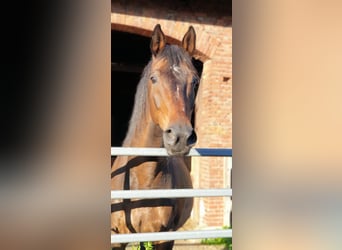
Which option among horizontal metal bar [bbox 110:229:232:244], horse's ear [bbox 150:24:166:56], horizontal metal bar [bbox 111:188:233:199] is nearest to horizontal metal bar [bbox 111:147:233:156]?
horizontal metal bar [bbox 111:188:233:199]

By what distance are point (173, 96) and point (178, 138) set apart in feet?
0.49

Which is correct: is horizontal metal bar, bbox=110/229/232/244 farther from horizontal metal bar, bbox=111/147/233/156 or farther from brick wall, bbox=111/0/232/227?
brick wall, bbox=111/0/232/227

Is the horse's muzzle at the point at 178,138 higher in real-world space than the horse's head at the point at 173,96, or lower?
lower

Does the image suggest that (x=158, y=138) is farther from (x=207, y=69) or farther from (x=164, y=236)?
(x=207, y=69)

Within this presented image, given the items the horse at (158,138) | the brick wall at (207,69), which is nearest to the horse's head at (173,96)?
the horse at (158,138)

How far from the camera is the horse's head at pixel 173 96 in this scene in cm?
120

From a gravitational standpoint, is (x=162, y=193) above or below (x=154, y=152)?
below

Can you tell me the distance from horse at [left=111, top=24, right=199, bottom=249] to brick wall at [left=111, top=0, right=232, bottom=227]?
57cm

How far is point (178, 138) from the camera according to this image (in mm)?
1198

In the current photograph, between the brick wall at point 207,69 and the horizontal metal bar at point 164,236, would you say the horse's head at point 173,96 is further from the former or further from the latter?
the brick wall at point 207,69

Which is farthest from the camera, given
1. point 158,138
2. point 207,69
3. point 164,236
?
point 207,69

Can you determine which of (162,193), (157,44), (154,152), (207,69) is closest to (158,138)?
(154,152)

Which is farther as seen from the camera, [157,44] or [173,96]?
[157,44]

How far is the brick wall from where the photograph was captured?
1.92m
